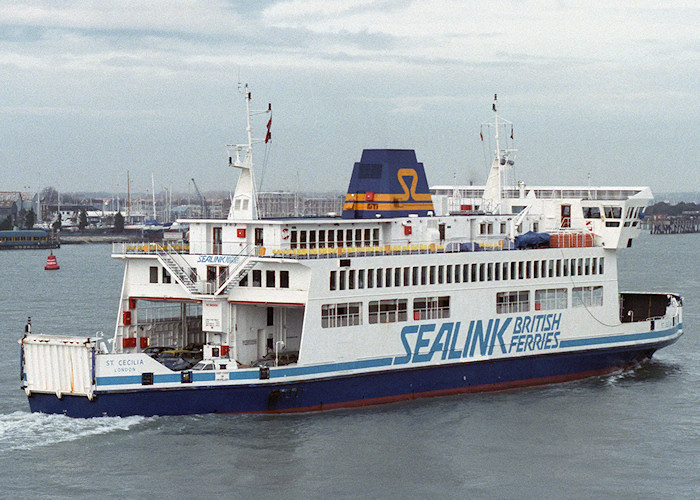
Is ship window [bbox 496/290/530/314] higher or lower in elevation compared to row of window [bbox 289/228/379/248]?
lower

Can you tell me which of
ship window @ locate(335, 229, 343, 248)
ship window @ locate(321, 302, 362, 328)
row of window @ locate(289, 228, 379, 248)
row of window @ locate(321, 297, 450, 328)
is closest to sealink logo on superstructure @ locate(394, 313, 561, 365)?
row of window @ locate(321, 297, 450, 328)

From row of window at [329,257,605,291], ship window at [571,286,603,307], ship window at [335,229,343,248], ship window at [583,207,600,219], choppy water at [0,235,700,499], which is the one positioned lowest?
choppy water at [0,235,700,499]

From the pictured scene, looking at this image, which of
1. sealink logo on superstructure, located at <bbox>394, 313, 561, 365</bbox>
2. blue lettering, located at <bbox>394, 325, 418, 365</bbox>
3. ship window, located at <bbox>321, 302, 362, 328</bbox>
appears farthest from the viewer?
sealink logo on superstructure, located at <bbox>394, 313, 561, 365</bbox>

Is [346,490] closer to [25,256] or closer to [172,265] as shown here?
[172,265]

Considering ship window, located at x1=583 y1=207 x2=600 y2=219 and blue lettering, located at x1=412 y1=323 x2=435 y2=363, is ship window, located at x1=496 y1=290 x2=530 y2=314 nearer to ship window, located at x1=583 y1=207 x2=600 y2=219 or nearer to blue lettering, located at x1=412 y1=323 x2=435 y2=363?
blue lettering, located at x1=412 y1=323 x2=435 y2=363

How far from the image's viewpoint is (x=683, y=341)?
49.4 m

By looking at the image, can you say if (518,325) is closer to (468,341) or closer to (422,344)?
(468,341)

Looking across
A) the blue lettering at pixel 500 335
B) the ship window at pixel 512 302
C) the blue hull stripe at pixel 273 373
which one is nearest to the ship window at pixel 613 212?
the ship window at pixel 512 302

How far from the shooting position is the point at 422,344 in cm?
3541

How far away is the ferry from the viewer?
31609 millimetres

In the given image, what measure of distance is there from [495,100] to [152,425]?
20.2 metres

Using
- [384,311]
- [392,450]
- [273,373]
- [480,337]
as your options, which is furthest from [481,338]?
[273,373]

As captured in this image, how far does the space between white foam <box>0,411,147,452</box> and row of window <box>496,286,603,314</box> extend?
13555 millimetres

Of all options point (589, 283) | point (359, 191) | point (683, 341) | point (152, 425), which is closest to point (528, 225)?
point (589, 283)
